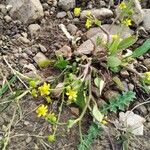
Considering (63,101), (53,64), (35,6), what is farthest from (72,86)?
(35,6)

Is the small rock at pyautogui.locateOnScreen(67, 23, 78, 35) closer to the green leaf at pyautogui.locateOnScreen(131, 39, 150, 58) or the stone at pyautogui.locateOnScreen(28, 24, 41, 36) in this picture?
the stone at pyautogui.locateOnScreen(28, 24, 41, 36)

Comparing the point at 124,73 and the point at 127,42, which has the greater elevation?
the point at 127,42

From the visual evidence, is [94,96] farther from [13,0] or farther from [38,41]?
[13,0]

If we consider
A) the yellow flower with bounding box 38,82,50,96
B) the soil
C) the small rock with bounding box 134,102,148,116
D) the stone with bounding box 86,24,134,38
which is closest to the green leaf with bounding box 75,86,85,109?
the soil

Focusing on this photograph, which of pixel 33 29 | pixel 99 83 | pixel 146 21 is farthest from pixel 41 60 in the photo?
pixel 146 21

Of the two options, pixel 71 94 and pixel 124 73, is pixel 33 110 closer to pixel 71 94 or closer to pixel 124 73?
pixel 71 94

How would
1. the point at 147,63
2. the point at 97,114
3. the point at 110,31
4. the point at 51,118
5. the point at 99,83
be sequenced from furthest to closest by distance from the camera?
1. the point at 110,31
2. the point at 147,63
3. the point at 99,83
4. the point at 97,114
5. the point at 51,118
